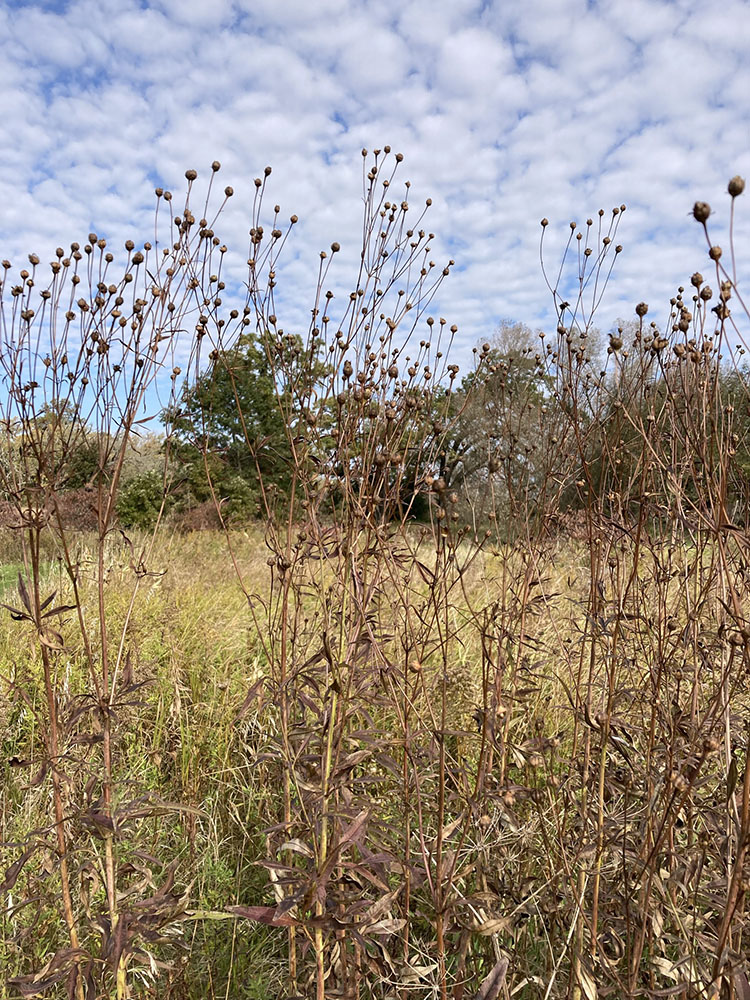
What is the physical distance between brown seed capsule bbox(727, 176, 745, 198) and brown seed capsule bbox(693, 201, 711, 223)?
0.06 m

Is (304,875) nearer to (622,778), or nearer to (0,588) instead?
(622,778)

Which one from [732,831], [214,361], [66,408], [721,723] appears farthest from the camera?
[214,361]

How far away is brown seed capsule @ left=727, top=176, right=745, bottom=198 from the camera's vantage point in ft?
3.54

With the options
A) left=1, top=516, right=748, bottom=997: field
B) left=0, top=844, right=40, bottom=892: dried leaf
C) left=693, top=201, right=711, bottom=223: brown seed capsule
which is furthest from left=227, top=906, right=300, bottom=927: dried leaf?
left=693, top=201, right=711, bottom=223: brown seed capsule

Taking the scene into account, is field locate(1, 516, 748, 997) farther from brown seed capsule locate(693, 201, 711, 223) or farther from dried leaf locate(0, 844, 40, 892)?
brown seed capsule locate(693, 201, 711, 223)


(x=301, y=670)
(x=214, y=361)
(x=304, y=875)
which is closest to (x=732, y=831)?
(x=304, y=875)

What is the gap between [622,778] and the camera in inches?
76.9

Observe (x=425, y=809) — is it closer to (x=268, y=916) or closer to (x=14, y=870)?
(x=268, y=916)

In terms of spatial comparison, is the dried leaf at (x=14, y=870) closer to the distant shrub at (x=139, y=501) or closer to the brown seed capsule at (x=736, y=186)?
the brown seed capsule at (x=736, y=186)

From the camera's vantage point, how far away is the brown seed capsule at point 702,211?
3.47ft

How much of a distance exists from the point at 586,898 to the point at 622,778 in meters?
0.34

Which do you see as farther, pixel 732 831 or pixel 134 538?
pixel 134 538

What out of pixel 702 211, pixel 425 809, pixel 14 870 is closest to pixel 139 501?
pixel 425 809

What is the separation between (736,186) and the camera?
3.55ft
